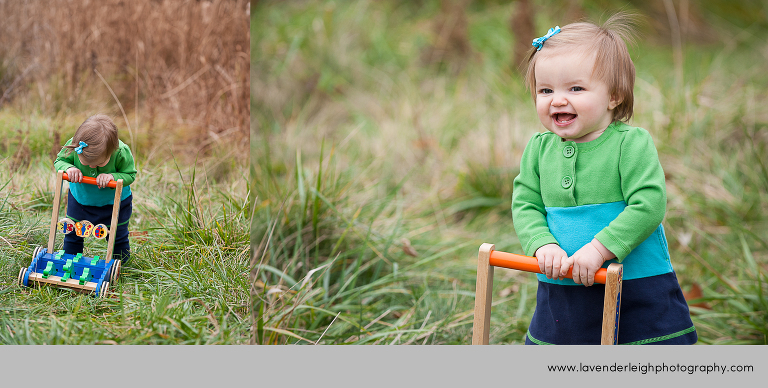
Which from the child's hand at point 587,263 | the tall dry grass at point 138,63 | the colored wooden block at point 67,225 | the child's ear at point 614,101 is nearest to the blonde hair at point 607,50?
the child's ear at point 614,101

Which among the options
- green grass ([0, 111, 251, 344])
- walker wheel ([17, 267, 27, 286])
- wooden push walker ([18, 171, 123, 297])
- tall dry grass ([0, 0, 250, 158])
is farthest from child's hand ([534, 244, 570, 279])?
walker wheel ([17, 267, 27, 286])

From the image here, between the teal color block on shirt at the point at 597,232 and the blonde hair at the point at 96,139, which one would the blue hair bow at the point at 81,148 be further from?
the teal color block on shirt at the point at 597,232

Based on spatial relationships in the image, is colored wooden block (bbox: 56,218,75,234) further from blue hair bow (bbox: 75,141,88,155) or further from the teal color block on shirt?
the teal color block on shirt

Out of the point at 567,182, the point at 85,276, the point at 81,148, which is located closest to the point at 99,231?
the point at 85,276

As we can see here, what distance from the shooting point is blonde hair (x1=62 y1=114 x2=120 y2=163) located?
2.10 meters

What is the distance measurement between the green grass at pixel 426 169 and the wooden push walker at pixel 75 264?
1.94 feet

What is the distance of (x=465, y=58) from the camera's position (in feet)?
21.4

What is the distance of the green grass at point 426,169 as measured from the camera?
9.67 feet

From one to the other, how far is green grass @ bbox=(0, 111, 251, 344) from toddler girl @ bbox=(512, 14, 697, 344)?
1.08m

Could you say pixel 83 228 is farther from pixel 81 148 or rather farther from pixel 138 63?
pixel 138 63

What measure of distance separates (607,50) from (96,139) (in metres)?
1.74

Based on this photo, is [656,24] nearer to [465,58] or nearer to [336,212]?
[465,58]

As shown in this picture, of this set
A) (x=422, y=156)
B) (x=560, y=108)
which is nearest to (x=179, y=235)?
(x=560, y=108)

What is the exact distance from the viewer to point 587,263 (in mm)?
1797
